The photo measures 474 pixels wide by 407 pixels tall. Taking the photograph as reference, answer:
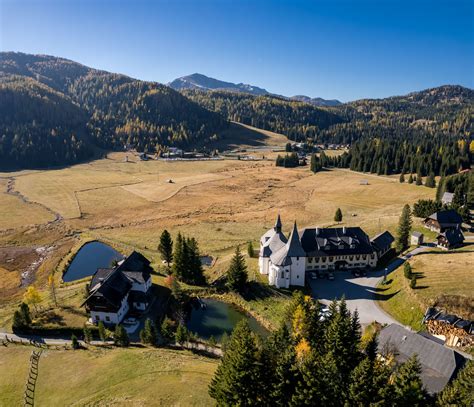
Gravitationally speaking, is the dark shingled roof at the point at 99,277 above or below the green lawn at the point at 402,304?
below

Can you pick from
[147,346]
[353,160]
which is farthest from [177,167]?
[147,346]

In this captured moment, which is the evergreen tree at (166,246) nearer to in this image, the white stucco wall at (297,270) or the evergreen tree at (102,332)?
the evergreen tree at (102,332)

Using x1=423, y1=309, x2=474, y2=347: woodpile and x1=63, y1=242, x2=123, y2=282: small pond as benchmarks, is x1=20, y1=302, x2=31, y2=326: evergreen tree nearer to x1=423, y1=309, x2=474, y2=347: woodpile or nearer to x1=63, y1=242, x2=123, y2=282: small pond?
x1=63, y1=242, x2=123, y2=282: small pond

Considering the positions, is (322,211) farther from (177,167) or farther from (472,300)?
(177,167)

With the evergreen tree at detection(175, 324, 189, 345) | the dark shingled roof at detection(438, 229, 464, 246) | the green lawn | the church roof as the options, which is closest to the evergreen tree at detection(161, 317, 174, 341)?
the evergreen tree at detection(175, 324, 189, 345)

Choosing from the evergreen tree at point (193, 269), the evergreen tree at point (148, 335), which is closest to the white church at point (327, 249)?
the evergreen tree at point (193, 269)

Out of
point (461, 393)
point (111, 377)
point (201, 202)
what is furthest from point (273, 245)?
point (201, 202)
